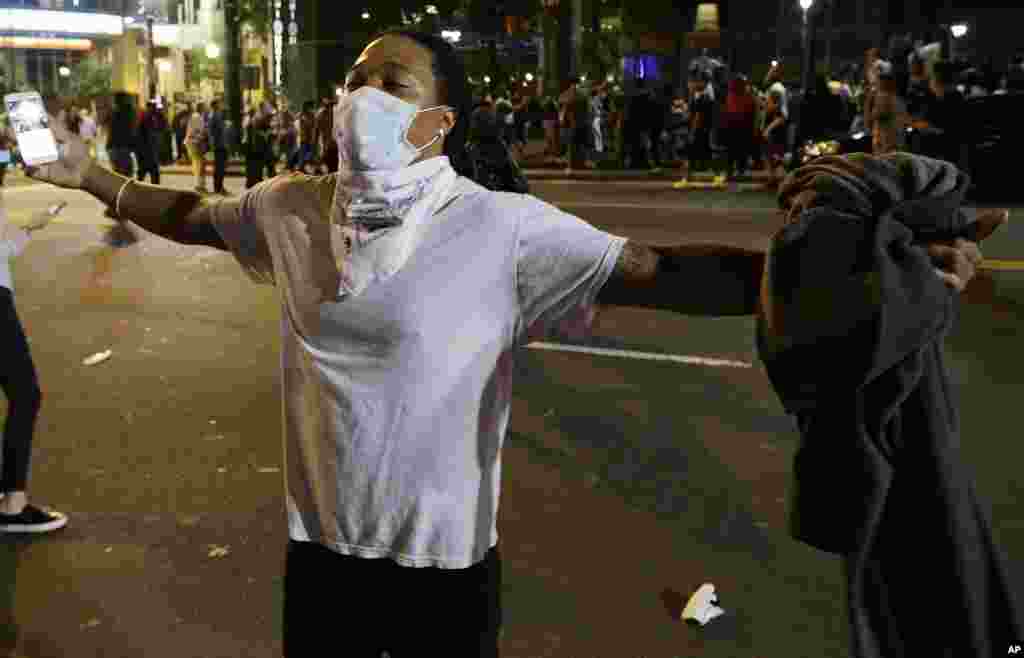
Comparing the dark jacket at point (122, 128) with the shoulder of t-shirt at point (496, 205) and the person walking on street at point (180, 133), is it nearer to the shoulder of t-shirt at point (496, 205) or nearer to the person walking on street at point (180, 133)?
the person walking on street at point (180, 133)

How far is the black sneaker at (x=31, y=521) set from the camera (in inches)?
193

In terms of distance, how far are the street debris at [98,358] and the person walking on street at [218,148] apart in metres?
13.1

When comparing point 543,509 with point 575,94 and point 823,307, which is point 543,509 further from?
point 575,94

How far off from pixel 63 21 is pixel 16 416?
5704cm

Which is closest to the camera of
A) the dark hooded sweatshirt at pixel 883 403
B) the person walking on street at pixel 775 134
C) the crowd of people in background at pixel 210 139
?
the dark hooded sweatshirt at pixel 883 403

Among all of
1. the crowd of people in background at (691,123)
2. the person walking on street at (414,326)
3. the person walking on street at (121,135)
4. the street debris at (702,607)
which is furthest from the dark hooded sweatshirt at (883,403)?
the person walking on street at (121,135)

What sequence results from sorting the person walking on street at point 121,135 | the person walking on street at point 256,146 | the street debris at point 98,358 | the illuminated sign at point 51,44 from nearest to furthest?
1. the street debris at point 98,358
2. the person walking on street at point 121,135
3. the person walking on street at point 256,146
4. the illuminated sign at point 51,44

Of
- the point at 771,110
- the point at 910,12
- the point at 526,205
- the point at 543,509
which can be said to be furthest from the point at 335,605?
the point at 910,12

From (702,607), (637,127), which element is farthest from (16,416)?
(637,127)

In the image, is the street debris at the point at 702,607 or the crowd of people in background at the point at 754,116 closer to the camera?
the street debris at the point at 702,607

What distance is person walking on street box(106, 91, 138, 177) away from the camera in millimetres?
18391

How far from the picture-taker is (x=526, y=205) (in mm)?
2135

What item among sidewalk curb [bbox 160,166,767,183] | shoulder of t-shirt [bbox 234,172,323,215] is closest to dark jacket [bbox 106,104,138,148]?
sidewalk curb [bbox 160,166,767,183]

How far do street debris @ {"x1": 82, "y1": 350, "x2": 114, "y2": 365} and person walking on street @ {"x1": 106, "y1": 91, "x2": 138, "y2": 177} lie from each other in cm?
1108
